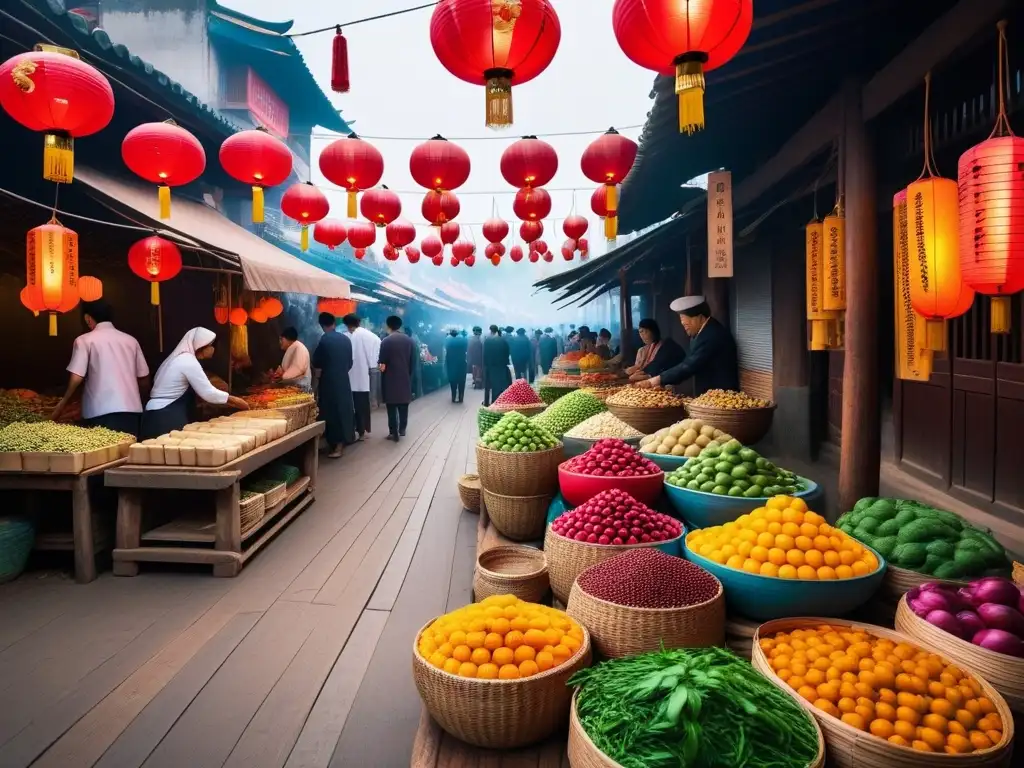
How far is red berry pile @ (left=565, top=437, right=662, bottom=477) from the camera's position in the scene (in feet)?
11.5

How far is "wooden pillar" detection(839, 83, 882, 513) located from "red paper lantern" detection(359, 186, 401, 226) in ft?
19.4

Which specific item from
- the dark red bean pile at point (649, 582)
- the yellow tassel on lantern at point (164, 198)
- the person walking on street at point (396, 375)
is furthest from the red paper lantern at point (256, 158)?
the person walking on street at point (396, 375)

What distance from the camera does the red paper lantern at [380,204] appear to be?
27.3ft

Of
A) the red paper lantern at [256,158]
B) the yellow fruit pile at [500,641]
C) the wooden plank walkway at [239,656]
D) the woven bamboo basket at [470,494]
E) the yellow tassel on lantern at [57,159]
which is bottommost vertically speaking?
the wooden plank walkway at [239,656]

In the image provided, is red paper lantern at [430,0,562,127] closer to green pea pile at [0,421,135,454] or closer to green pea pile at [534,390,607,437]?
green pea pile at [534,390,607,437]

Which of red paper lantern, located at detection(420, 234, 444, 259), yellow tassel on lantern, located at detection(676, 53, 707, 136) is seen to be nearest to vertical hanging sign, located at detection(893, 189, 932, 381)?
yellow tassel on lantern, located at detection(676, 53, 707, 136)

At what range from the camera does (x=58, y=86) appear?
13.5 ft

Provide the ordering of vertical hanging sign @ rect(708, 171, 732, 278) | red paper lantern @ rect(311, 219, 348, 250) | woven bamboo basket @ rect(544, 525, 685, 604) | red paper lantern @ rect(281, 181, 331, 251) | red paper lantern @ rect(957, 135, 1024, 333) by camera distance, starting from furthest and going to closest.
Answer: red paper lantern @ rect(311, 219, 348, 250) → red paper lantern @ rect(281, 181, 331, 251) → vertical hanging sign @ rect(708, 171, 732, 278) → woven bamboo basket @ rect(544, 525, 685, 604) → red paper lantern @ rect(957, 135, 1024, 333)

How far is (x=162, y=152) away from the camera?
5277 mm

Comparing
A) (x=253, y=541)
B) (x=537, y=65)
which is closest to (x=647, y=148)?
(x=537, y=65)

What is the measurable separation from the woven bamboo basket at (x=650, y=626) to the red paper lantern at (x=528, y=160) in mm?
5222

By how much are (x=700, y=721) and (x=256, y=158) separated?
5969mm

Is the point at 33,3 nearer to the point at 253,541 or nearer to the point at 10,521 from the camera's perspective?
the point at 10,521

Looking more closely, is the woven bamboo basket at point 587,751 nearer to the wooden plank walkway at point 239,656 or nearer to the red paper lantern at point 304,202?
the wooden plank walkway at point 239,656
